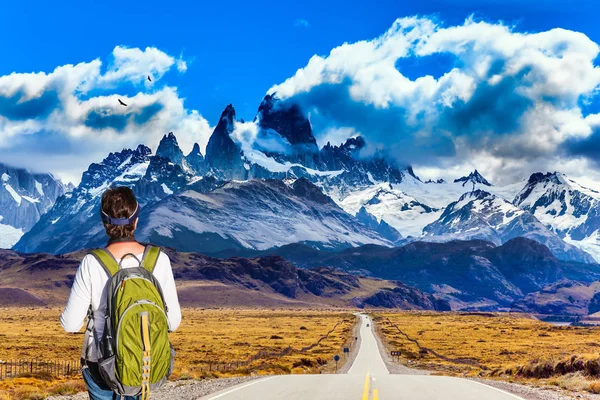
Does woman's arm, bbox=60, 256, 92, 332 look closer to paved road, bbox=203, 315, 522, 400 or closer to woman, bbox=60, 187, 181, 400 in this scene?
woman, bbox=60, 187, 181, 400

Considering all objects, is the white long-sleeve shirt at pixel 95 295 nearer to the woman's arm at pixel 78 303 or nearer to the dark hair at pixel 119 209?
the woman's arm at pixel 78 303

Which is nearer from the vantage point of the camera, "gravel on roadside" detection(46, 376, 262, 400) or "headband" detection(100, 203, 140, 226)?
"headband" detection(100, 203, 140, 226)

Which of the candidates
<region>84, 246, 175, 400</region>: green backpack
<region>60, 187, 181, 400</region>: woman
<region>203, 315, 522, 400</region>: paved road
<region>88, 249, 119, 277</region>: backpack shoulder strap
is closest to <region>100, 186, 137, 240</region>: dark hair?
<region>60, 187, 181, 400</region>: woman

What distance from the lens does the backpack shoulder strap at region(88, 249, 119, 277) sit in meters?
7.87

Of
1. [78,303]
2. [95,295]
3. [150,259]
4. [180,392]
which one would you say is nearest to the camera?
[78,303]

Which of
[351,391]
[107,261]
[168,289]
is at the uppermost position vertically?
[107,261]

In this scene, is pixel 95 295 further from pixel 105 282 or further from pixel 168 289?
pixel 168 289

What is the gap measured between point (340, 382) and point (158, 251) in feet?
79.3

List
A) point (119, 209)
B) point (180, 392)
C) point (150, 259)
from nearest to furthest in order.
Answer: point (150, 259) → point (119, 209) → point (180, 392)

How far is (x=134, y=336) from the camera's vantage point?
7480 mm

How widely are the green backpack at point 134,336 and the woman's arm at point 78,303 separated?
0.69 feet

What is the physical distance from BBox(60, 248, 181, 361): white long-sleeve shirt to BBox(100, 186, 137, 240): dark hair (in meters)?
0.38

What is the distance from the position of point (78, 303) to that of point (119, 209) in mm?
1162

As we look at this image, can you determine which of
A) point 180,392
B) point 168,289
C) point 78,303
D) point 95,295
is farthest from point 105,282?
point 180,392
